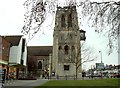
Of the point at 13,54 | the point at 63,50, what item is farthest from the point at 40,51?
the point at 13,54

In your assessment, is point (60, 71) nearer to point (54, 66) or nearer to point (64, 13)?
point (54, 66)

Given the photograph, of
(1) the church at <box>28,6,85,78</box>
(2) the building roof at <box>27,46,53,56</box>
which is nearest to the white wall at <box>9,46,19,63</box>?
(1) the church at <box>28,6,85,78</box>

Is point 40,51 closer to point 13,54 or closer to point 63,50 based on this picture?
point 63,50

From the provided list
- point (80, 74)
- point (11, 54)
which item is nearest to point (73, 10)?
point (11, 54)

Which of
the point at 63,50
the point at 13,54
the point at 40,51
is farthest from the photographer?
the point at 40,51

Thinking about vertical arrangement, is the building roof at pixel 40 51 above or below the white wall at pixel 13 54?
above

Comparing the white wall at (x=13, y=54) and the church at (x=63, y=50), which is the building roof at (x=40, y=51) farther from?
the white wall at (x=13, y=54)

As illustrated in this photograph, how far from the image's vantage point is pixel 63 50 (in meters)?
77.7

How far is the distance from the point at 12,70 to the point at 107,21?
47.1 meters

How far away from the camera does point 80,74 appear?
7556 cm

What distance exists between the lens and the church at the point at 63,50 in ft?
28.8

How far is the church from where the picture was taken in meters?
8.79

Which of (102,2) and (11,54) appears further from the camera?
(11,54)

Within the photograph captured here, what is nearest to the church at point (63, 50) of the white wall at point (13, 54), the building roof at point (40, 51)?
the building roof at point (40, 51)
